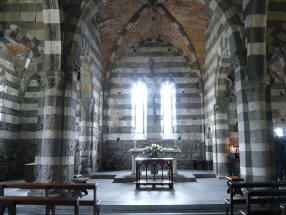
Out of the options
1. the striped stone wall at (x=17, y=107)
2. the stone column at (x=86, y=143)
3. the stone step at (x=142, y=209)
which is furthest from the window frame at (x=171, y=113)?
the stone step at (x=142, y=209)

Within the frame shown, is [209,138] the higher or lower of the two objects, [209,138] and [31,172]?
the higher

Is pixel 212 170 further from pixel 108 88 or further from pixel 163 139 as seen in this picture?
pixel 108 88

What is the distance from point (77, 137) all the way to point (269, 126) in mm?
9381

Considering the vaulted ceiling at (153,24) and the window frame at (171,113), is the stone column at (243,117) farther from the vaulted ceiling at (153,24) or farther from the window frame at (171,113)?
the window frame at (171,113)

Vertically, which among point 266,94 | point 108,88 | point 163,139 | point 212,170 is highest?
point 108,88

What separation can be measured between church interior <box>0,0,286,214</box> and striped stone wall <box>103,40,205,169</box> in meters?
0.06

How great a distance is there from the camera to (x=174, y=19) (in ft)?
45.3

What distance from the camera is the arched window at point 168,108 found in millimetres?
15320

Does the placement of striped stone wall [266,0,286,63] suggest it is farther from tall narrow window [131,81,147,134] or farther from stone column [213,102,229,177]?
tall narrow window [131,81,147,134]

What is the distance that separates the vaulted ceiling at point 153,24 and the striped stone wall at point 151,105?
64cm

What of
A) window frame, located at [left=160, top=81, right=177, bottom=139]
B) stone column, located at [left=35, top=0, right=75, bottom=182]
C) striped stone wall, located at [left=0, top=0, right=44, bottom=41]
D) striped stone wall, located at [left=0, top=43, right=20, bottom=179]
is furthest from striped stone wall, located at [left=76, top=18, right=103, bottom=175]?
window frame, located at [left=160, top=81, right=177, bottom=139]

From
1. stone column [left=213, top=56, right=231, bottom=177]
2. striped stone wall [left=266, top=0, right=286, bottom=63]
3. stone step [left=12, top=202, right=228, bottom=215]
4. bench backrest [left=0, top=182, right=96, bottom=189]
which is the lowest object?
stone step [left=12, top=202, right=228, bottom=215]

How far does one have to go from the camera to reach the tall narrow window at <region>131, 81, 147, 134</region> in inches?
605

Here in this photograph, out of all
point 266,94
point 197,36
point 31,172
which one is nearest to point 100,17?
point 197,36
